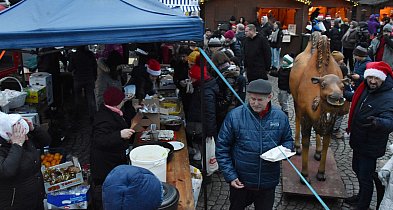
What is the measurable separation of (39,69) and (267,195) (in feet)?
22.0

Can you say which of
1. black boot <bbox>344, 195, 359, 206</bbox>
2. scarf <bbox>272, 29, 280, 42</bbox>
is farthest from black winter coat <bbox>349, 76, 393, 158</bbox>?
scarf <bbox>272, 29, 280, 42</bbox>

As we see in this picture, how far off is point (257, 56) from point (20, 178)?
6.33m

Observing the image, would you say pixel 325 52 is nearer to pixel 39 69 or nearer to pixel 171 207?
pixel 171 207

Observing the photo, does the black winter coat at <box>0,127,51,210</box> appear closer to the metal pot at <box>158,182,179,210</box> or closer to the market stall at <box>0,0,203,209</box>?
the market stall at <box>0,0,203,209</box>

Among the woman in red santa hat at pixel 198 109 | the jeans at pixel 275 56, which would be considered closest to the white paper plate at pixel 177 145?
the woman in red santa hat at pixel 198 109

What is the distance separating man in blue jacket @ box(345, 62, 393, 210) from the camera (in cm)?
449

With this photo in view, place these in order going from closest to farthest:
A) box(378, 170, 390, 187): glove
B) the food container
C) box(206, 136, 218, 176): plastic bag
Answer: box(378, 170, 390, 187): glove < the food container < box(206, 136, 218, 176): plastic bag

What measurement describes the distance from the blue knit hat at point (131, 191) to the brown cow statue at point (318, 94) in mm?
3403

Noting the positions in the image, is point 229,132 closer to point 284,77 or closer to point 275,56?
point 284,77

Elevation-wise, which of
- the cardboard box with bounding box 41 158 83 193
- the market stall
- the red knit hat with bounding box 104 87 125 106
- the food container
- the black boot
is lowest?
the black boot

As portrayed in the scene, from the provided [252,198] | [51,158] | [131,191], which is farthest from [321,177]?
[131,191]

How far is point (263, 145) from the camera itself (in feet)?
12.7

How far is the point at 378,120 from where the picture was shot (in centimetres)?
439

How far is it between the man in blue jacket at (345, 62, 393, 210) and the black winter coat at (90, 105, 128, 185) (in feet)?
9.51
